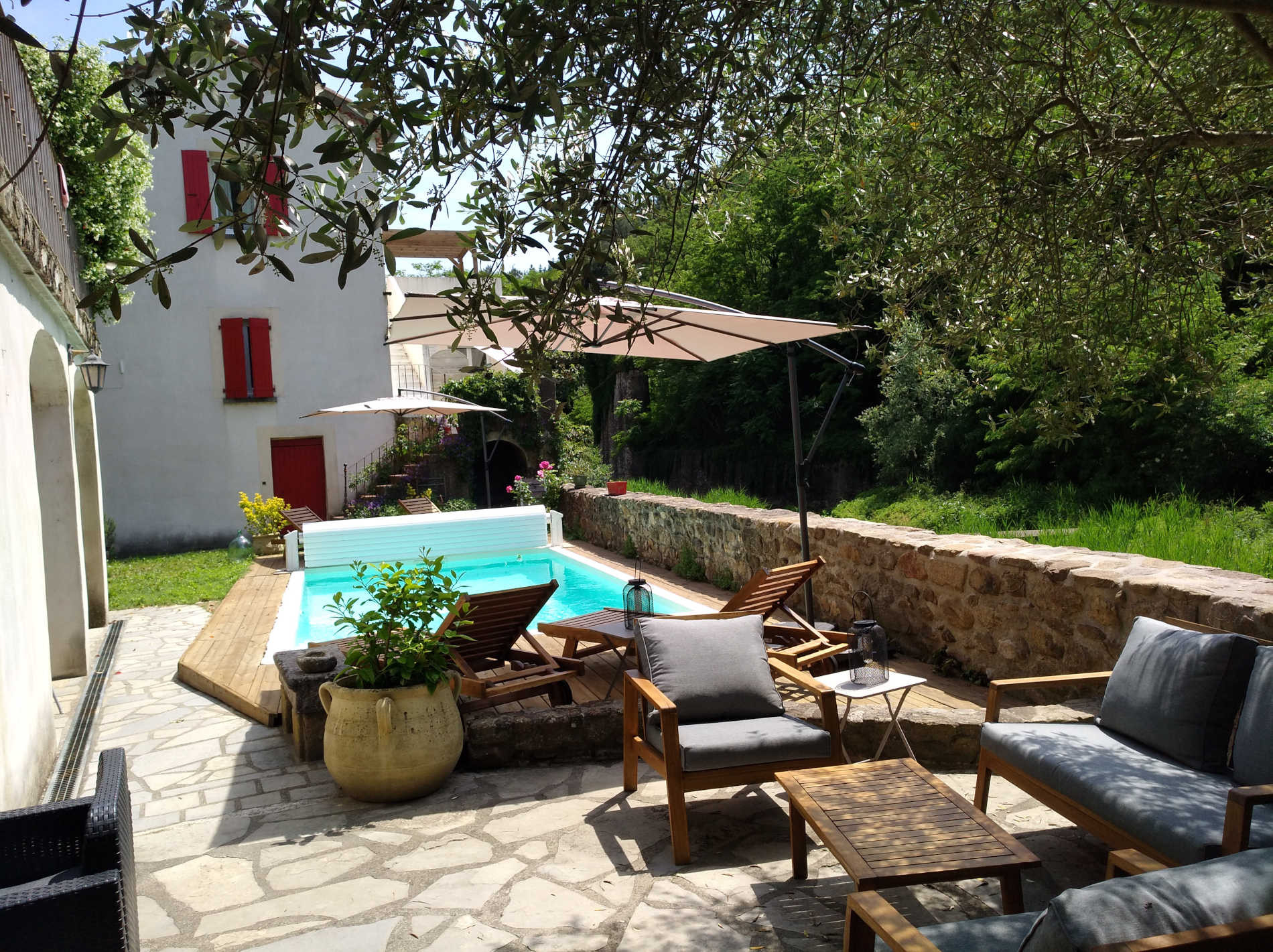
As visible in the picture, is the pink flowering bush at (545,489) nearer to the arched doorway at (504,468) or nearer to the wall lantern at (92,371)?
the arched doorway at (504,468)

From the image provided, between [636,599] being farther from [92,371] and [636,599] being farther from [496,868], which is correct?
[92,371]

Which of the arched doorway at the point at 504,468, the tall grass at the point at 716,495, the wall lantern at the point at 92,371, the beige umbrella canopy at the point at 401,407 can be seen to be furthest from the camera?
the arched doorway at the point at 504,468

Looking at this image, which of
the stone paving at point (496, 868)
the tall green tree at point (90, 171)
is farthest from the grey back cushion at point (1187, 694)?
the tall green tree at point (90, 171)

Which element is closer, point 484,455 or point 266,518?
point 266,518

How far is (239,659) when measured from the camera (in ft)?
22.9

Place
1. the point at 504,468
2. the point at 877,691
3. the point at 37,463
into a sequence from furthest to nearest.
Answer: the point at 504,468 → the point at 37,463 → the point at 877,691

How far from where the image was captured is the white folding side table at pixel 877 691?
3.89 meters

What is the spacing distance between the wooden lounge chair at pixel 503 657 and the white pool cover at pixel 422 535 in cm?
777

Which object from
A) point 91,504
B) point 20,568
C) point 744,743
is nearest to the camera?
point 744,743

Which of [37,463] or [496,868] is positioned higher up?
[37,463]

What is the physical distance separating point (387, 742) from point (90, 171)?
8.04 metres

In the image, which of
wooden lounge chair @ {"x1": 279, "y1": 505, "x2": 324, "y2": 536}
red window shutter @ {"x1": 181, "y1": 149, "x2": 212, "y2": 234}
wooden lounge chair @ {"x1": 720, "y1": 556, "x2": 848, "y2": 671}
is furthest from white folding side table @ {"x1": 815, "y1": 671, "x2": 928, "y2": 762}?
red window shutter @ {"x1": 181, "y1": 149, "x2": 212, "y2": 234}

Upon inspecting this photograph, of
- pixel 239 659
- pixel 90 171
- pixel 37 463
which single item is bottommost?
pixel 239 659

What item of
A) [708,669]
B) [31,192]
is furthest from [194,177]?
[708,669]
